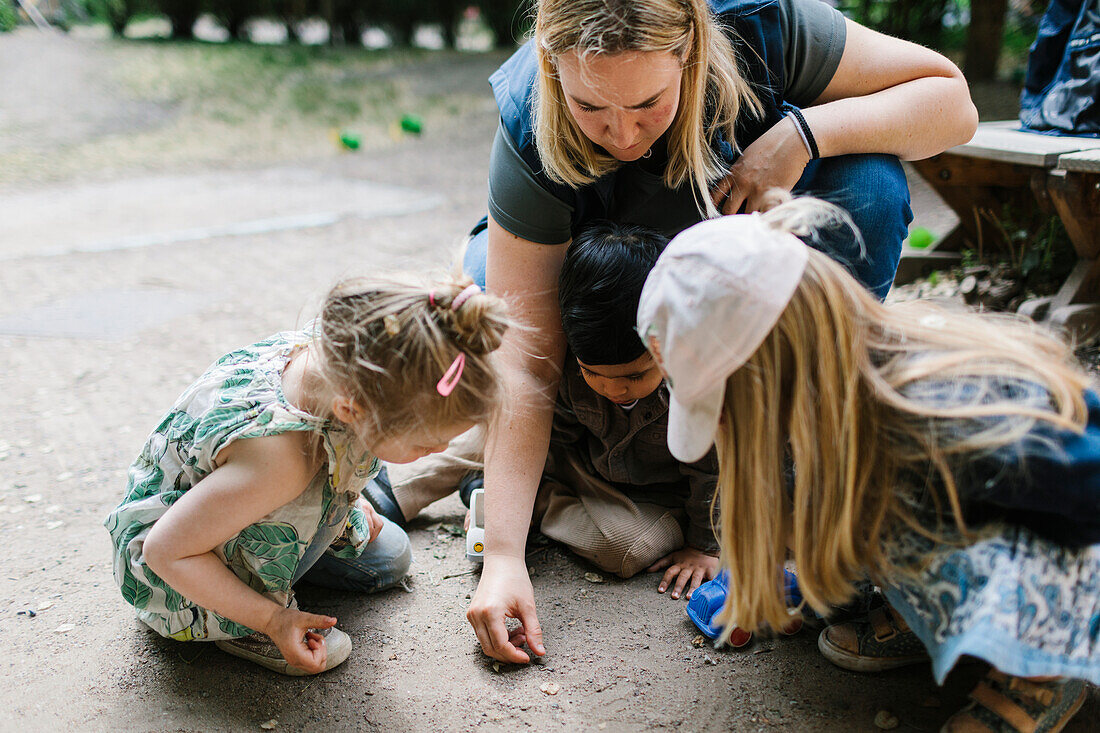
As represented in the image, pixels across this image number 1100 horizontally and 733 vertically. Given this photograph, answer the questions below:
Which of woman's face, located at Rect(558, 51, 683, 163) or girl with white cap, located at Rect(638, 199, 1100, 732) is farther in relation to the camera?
woman's face, located at Rect(558, 51, 683, 163)

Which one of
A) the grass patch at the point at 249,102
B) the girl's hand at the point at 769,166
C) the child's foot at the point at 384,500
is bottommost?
the grass patch at the point at 249,102

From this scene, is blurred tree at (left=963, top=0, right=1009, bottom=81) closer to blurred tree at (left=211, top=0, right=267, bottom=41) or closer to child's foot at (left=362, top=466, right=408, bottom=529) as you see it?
child's foot at (left=362, top=466, right=408, bottom=529)

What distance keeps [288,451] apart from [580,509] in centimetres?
73

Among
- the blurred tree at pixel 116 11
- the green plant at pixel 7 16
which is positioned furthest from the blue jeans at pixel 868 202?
the blurred tree at pixel 116 11

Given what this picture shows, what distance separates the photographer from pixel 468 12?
11781 mm

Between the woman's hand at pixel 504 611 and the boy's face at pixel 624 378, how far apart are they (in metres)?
0.37

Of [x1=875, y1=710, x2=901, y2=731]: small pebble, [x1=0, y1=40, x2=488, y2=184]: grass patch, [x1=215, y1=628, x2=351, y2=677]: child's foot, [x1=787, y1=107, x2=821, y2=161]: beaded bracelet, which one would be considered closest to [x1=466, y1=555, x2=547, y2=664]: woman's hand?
[x1=215, y1=628, x2=351, y2=677]: child's foot

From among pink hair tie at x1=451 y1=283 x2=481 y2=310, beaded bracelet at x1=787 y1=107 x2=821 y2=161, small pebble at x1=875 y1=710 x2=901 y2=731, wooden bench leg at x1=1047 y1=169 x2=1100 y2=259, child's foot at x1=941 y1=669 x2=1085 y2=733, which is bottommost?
small pebble at x1=875 y1=710 x2=901 y2=731

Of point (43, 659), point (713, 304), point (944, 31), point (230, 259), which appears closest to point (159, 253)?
point (230, 259)

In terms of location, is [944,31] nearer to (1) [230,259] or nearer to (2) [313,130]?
(2) [313,130]

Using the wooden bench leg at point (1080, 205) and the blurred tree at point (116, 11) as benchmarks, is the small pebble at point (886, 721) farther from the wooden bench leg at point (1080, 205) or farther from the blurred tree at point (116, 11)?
the blurred tree at point (116, 11)

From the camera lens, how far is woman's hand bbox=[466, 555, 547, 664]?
160 centimetres

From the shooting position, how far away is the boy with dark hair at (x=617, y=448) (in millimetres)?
1698

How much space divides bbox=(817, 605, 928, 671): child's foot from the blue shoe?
89 mm
